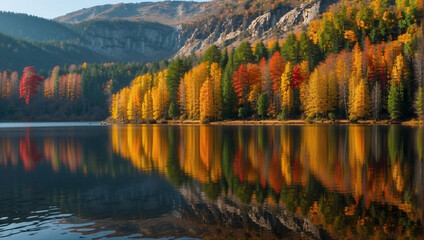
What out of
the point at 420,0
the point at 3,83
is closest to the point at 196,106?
the point at 420,0

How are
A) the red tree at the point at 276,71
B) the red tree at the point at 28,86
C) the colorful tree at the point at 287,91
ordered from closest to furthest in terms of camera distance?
the colorful tree at the point at 287,91 < the red tree at the point at 276,71 < the red tree at the point at 28,86

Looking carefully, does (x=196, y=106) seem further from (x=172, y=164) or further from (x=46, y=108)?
(x=46, y=108)

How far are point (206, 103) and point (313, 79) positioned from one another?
96.6ft

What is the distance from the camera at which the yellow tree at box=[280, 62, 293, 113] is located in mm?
98875

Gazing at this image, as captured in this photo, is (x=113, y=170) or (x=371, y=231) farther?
Answer: (x=113, y=170)

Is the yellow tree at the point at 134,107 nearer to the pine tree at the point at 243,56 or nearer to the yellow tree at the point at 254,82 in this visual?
the pine tree at the point at 243,56

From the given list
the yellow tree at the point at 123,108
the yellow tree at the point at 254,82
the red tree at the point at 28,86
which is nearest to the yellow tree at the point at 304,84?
the yellow tree at the point at 254,82

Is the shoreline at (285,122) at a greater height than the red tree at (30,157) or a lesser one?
greater

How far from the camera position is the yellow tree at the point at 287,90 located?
98875mm

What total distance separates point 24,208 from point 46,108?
579ft

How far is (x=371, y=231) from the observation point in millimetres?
14125

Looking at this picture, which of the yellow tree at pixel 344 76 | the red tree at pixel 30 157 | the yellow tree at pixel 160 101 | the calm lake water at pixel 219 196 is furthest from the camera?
the yellow tree at pixel 160 101

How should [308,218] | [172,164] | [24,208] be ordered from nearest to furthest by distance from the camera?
[308,218], [24,208], [172,164]

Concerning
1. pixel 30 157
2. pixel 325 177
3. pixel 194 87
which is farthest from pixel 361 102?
pixel 30 157
